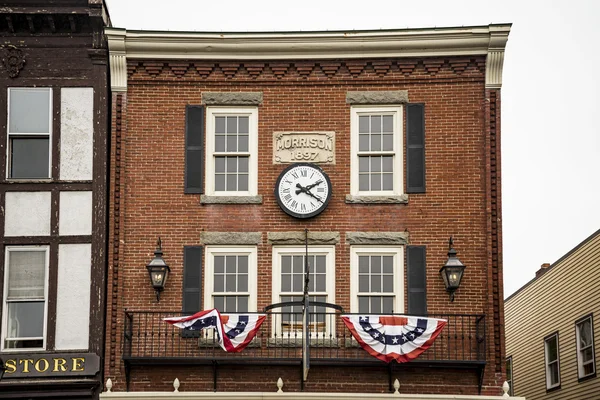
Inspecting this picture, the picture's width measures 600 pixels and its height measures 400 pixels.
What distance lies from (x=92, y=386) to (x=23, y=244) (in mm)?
3119

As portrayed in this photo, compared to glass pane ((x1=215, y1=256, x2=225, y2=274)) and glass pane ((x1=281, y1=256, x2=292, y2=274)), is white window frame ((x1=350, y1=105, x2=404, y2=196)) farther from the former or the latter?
glass pane ((x1=215, y1=256, x2=225, y2=274))

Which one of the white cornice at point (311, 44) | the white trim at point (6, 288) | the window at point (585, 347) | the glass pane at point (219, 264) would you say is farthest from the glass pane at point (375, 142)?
the window at point (585, 347)

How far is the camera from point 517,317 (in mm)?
34844

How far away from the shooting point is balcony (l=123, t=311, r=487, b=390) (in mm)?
21500

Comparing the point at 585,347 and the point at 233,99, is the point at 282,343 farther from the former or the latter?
the point at 585,347

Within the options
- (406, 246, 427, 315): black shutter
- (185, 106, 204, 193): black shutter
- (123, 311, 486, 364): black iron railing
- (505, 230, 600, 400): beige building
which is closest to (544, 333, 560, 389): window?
(505, 230, 600, 400): beige building

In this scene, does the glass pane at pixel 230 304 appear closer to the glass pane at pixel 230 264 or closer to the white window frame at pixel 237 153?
the glass pane at pixel 230 264

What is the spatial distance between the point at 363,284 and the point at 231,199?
10.1 ft

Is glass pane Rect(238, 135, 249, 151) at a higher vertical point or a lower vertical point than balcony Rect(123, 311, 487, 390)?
higher

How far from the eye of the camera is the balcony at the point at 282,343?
70.5ft

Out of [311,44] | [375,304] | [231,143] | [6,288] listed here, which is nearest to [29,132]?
[6,288]

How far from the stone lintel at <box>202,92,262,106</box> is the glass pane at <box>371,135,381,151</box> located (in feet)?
7.85

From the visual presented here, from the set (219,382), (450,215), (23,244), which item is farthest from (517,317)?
(23,244)

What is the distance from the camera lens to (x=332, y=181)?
888 inches
